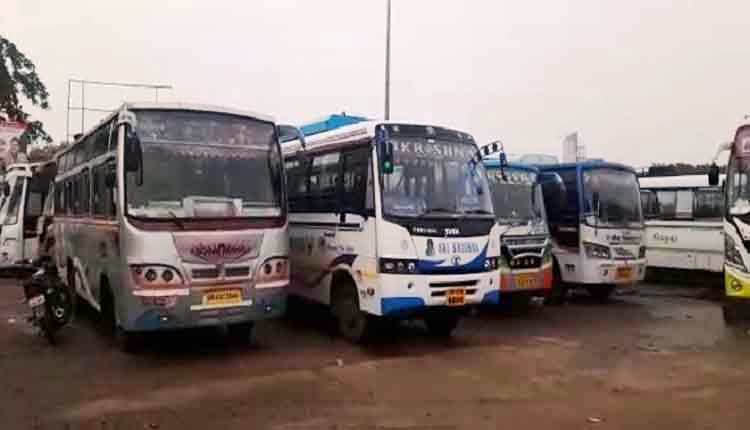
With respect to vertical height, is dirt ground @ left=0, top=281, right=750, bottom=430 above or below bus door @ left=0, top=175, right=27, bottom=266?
below

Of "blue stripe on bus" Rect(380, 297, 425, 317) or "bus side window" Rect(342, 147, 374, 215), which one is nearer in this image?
"blue stripe on bus" Rect(380, 297, 425, 317)

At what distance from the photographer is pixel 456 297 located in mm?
8773

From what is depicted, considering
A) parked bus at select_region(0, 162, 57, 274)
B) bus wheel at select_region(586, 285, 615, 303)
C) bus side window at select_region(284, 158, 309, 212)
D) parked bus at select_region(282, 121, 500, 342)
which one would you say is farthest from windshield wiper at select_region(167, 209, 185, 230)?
parked bus at select_region(0, 162, 57, 274)

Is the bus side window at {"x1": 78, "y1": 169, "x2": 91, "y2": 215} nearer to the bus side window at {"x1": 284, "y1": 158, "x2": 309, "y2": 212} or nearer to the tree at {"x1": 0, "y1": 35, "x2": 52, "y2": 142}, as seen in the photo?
the bus side window at {"x1": 284, "y1": 158, "x2": 309, "y2": 212}

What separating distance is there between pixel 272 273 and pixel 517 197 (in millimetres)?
5391

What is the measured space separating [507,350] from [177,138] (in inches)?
188

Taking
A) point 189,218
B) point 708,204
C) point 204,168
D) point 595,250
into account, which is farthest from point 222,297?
point 708,204

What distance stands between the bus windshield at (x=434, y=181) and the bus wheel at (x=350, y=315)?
56.4 inches

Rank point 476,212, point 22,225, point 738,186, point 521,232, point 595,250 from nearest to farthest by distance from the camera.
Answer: point 476,212 → point 738,186 → point 521,232 → point 595,250 → point 22,225

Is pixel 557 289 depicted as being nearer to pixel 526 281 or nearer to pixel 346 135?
pixel 526 281

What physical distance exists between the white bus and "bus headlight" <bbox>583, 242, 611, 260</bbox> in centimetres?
396

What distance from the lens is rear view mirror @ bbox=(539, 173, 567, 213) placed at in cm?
1362

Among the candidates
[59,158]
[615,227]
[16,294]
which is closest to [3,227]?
[16,294]

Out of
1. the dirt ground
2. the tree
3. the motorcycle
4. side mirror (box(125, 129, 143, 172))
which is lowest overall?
the dirt ground
